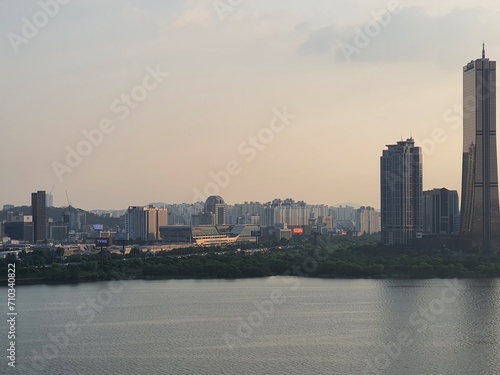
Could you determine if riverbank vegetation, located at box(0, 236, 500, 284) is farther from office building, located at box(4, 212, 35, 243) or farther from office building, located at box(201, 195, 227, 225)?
office building, located at box(201, 195, 227, 225)

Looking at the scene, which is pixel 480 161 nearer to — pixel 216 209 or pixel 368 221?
pixel 216 209

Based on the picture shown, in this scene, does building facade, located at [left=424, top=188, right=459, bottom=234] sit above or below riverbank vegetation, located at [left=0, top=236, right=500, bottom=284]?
above

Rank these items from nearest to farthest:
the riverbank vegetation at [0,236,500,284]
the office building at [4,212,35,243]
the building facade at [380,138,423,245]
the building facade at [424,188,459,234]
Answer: the riverbank vegetation at [0,236,500,284], the building facade at [380,138,423,245], the building facade at [424,188,459,234], the office building at [4,212,35,243]

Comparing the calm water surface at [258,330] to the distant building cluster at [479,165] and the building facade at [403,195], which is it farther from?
the building facade at [403,195]

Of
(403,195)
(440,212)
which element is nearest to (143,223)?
(403,195)

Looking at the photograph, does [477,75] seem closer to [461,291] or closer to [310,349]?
[461,291]

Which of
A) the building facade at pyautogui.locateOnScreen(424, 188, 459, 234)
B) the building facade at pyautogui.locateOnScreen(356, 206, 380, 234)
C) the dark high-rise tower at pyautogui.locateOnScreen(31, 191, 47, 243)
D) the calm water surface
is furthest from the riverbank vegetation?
the building facade at pyautogui.locateOnScreen(356, 206, 380, 234)

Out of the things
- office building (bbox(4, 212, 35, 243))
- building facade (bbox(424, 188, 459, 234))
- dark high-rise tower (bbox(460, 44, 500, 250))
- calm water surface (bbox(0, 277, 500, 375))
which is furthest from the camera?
office building (bbox(4, 212, 35, 243))
